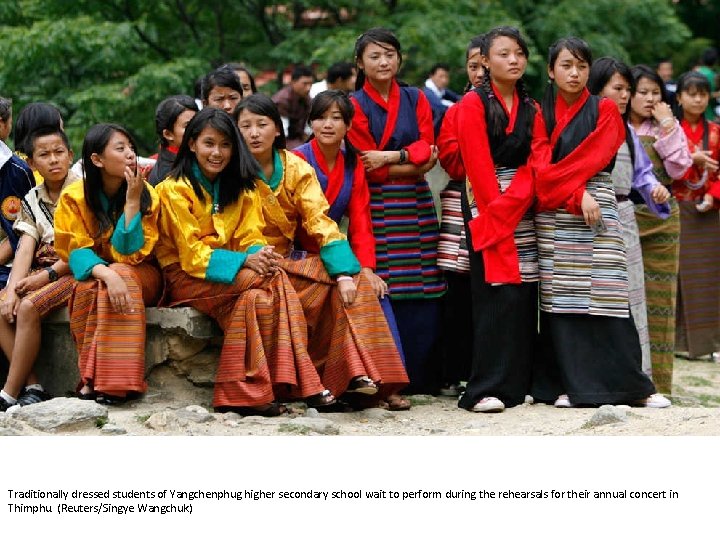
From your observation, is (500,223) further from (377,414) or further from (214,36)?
(214,36)

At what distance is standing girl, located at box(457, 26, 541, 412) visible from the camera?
6.11 metres

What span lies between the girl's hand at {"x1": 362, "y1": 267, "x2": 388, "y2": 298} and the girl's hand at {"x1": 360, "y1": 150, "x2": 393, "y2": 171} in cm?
56

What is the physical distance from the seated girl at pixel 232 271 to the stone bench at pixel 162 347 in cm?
10

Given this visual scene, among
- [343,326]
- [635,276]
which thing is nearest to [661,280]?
[635,276]

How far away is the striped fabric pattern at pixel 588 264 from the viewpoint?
614 cm

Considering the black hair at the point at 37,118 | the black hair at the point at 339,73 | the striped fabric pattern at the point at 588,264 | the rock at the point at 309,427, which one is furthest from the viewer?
the black hair at the point at 339,73

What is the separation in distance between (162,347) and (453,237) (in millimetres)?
1631

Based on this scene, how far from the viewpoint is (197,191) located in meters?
5.92

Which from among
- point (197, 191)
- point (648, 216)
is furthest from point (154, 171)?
point (648, 216)

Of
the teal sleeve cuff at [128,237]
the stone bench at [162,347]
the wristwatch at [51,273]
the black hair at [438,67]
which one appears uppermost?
the black hair at [438,67]

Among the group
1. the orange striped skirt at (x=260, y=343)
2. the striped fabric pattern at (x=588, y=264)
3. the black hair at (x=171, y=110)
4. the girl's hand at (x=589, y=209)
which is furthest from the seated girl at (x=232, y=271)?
the girl's hand at (x=589, y=209)

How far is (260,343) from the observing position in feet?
18.8

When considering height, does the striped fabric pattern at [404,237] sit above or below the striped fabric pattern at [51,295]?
above

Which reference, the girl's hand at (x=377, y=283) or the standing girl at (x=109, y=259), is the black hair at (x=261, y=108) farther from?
the girl's hand at (x=377, y=283)
